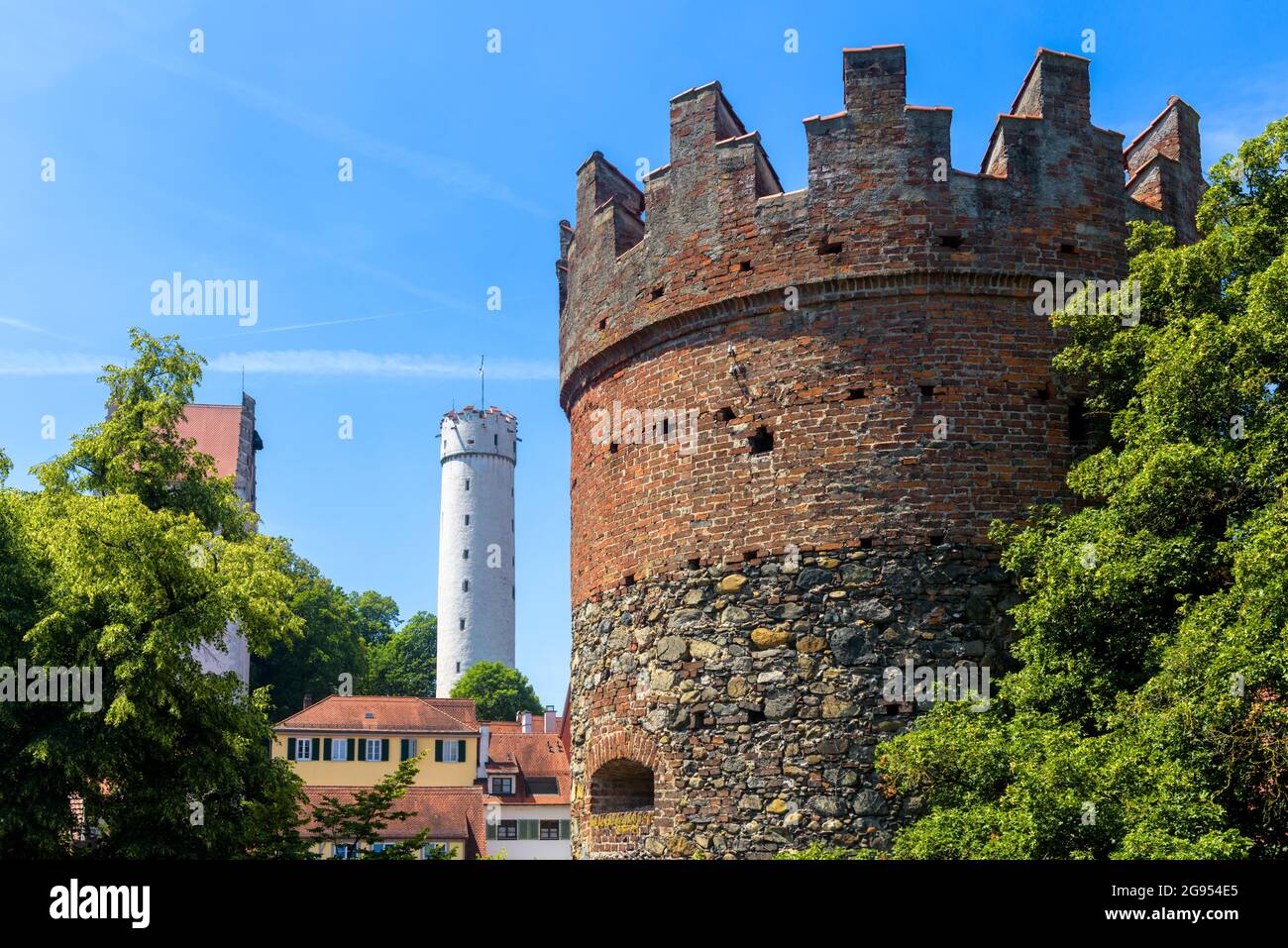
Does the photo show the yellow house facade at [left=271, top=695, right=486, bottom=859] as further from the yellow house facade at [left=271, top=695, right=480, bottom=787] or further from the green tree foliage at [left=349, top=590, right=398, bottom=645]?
the green tree foliage at [left=349, top=590, right=398, bottom=645]

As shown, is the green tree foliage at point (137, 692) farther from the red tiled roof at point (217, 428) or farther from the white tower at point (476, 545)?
the white tower at point (476, 545)

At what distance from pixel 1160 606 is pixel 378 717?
40.1 m

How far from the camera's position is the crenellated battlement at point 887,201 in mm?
13633

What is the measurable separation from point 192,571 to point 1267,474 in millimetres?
11338

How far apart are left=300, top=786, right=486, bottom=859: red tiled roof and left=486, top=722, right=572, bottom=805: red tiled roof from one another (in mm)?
9447

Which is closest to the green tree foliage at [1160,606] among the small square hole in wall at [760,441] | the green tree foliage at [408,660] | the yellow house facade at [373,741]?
the small square hole in wall at [760,441]

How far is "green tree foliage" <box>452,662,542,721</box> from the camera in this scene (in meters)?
66.1

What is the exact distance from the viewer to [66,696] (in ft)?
46.8

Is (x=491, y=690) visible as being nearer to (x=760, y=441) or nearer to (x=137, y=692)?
(x=137, y=692)

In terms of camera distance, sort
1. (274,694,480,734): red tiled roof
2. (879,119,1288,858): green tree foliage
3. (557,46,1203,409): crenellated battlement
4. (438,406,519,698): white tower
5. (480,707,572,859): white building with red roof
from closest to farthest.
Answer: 1. (879,119,1288,858): green tree foliage
2. (557,46,1203,409): crenellated battlement
3. (274,694,480,734): red tiled roof
4. (480,707,572,859): white building with red roof
5. (438,406,519,698): white tower

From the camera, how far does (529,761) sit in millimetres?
54125

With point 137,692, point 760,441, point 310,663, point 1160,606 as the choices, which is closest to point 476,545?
point 310,663

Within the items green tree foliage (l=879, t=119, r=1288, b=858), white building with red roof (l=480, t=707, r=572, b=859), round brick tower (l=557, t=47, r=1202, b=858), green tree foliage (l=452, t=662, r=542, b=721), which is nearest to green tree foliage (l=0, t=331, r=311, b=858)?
round brick tower (l=557, t=47, r=1202, b=858)
